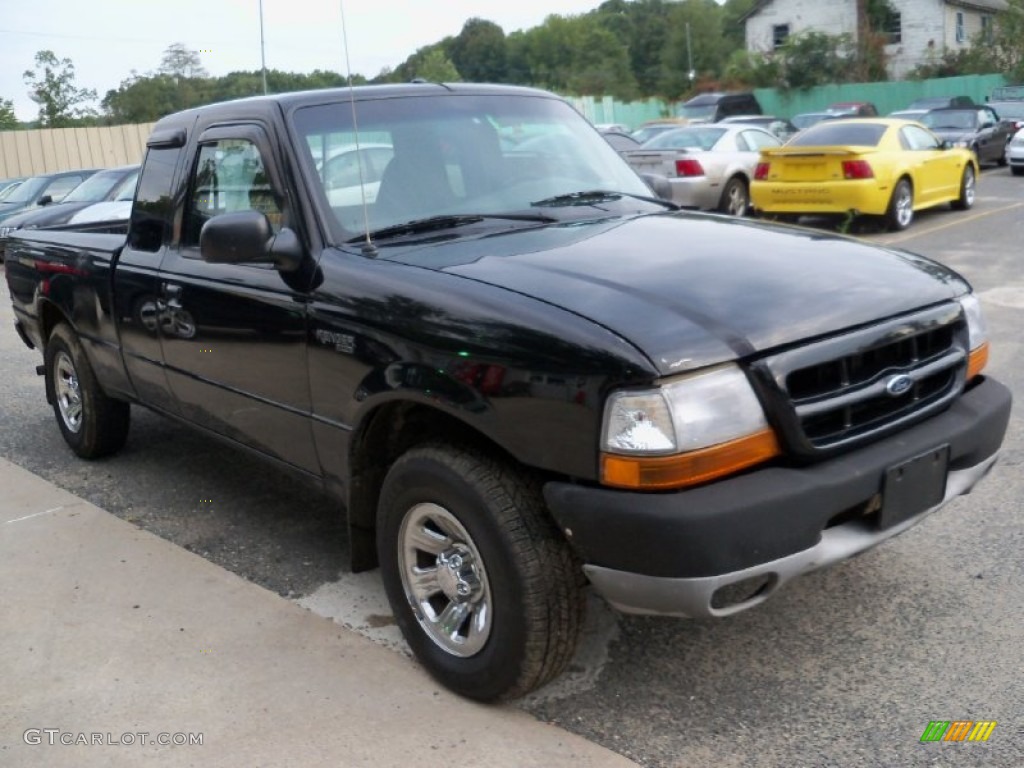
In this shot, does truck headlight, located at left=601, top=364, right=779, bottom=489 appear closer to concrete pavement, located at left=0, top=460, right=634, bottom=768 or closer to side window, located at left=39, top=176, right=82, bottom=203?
concrete pavement, located at left=0, top=460, right=634, bottom=768

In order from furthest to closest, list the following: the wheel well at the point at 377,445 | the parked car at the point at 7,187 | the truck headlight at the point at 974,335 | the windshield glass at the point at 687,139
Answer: the parked car at the point at 7,187 → the windshield glass at the point at 687,139 → the truck headlight at the point at 974,335 → the wheel well at the point at 377,445

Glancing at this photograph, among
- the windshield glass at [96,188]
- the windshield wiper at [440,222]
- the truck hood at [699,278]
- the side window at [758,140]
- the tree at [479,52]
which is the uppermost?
the tree at [479,52]

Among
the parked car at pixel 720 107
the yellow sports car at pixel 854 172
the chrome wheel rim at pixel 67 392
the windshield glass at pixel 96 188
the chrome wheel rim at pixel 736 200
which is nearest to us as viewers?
the chrome wheel rim at pixel 67 392

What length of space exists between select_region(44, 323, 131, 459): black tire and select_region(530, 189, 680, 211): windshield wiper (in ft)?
9.42

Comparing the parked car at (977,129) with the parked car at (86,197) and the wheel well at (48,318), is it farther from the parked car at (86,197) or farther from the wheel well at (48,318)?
the wheel well at (48,318)

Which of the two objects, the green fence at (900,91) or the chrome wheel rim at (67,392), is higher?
the green fence at (900,91)

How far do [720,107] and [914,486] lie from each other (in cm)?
3257

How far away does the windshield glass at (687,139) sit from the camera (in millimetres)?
16047

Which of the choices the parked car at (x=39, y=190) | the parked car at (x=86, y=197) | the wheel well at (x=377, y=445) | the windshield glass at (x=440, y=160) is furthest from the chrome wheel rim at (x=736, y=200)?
the wheel well at (x=377, y=445)

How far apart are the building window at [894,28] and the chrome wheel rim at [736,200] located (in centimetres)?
3668

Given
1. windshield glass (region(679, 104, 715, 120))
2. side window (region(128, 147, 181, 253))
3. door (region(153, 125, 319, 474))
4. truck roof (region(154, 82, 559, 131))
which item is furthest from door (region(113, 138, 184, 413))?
windshield glass (region(679, 104, 715, 120))

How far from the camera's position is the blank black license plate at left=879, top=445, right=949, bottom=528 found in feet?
10.4

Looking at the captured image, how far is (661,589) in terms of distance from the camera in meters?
2.93

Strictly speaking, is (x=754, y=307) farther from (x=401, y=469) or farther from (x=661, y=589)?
(x=401, y=469)
